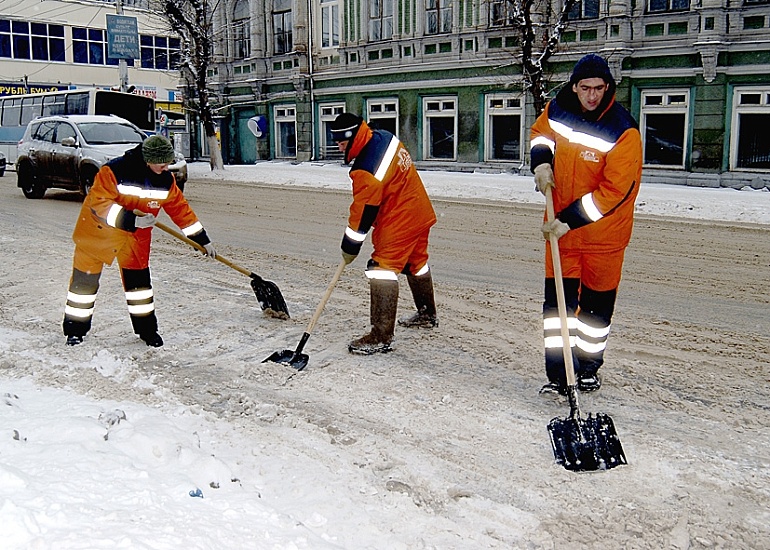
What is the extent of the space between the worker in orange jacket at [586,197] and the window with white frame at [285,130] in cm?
2524

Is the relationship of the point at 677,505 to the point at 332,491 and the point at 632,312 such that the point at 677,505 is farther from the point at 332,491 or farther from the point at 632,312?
the point at 632,312

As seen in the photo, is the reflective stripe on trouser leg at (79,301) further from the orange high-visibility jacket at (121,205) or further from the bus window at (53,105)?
the bus window at (53,105)

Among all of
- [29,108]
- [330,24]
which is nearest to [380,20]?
[330,24]

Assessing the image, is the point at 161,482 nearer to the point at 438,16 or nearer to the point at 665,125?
the point at 665,125

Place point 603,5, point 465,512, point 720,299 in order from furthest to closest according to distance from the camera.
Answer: point 603,5
point 720,299
point 465,512

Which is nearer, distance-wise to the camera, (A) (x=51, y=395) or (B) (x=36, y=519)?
(B) (x=36, y=519)

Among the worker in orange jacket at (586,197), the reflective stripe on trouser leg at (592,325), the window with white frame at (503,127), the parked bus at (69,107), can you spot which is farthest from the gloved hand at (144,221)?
the window with white frame at (503,127)

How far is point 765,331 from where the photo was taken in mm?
6570

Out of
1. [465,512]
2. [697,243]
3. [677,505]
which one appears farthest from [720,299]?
[465,512]

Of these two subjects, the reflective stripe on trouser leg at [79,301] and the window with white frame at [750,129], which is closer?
the reflective stripe on trouser leg at [79,301]

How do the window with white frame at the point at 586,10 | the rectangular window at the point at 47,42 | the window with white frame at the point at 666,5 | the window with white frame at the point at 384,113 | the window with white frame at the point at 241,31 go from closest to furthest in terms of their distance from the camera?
the window with white frame at the point at 666,5 < the window with white frame at the point at 586,10 < the window with white frame at the point at 384,113 < the window with white frame at the point at 241,31 < the rectangular window at the point at 47,42

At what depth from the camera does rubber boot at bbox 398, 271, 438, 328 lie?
6.57m

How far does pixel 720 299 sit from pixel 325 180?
15.0 m

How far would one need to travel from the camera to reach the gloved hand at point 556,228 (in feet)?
15.4
